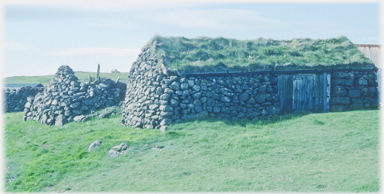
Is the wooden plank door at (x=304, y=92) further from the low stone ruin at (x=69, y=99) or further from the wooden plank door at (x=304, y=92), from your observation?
the low stone ruin at (x=69, y=99)

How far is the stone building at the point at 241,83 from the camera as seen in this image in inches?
499

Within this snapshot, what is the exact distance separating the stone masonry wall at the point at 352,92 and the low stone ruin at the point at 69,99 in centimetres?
1229

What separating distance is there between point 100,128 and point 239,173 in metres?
8.32

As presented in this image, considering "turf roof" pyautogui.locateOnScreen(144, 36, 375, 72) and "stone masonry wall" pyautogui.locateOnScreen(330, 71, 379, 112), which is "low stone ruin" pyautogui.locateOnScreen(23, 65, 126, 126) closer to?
"turf roof" pyautogui.locateOnScreen(144, 36, 375, 72)

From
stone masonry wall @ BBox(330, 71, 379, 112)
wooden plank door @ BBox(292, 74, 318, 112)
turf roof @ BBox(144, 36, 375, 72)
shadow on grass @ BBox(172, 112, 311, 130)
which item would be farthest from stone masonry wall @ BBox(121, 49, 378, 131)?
wooden plank door @ BBox(292, 74, 318, 112)

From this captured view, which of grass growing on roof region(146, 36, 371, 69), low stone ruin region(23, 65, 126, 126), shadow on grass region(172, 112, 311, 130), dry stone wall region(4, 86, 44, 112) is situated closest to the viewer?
shadow on grass region(172, 112, 311, 130)

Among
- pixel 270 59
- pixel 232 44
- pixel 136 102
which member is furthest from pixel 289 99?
pixel 136 102

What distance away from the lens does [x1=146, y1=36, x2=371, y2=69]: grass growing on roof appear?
13719 mm

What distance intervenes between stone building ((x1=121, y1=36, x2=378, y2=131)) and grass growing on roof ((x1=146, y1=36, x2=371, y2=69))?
0.16 ft

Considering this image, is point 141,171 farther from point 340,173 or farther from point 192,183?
point 340,173

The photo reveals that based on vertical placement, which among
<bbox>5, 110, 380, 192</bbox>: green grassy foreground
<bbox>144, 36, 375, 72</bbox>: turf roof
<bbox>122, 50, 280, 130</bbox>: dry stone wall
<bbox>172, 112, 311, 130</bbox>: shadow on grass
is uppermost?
<bbox>144, 36, 375, 72</bbox>: turf roof

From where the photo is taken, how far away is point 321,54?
49.2ft

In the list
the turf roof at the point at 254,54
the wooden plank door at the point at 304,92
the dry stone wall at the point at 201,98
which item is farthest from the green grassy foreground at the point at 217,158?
the turf roof at the point at 254,54

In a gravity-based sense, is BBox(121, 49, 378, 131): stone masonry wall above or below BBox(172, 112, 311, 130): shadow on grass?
above
